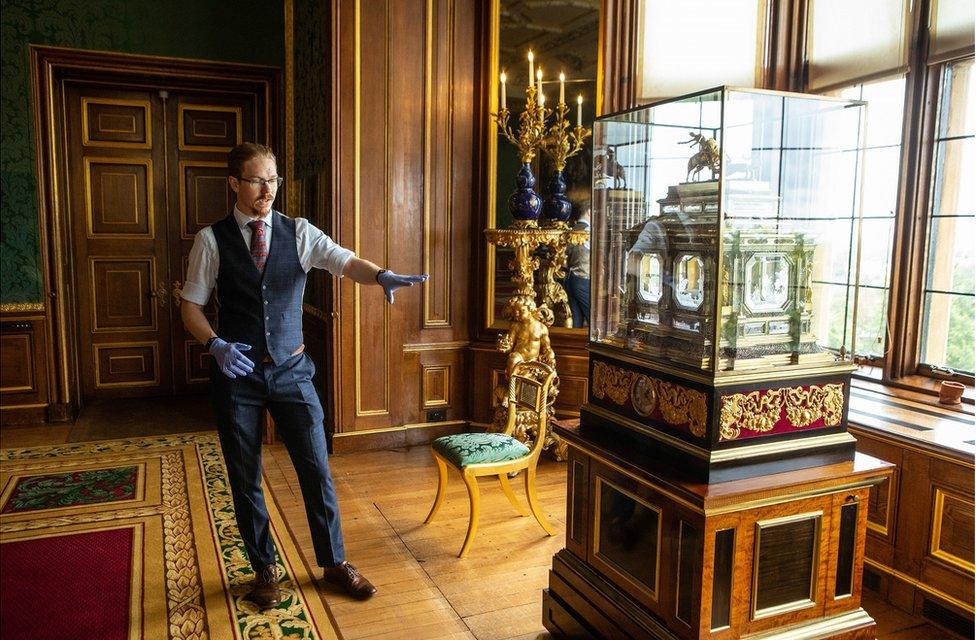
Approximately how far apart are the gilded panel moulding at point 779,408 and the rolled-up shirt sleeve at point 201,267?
5.65 ft

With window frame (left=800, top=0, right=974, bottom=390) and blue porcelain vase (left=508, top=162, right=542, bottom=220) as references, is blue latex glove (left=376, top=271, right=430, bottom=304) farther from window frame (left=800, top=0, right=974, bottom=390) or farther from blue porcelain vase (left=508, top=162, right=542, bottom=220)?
window frame (left=800, top=0, right=974, bottom=390)

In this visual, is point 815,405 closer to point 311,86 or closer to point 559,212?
point 559,212

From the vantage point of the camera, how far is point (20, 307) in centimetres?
507

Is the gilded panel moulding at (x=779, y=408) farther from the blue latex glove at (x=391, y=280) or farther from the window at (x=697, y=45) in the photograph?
the window at (x=697, y=45)

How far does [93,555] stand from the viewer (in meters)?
3.05

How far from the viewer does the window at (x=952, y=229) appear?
123 inches

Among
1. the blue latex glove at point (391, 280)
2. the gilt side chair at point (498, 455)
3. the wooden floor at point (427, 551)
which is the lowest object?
the wooden floor at point (427, 551)

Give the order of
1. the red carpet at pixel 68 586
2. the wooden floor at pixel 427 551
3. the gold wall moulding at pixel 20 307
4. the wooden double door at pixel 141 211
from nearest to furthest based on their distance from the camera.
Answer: the red carpet at pixel 68 586
the wooden floor at pixel 427 551
the gold wall moulding at pixel 20 307
the wooden double door at pixel 141 211

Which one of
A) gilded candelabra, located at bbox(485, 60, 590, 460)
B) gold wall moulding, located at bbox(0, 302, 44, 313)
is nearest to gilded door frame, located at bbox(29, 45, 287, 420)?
gold wall moulding, located at bbox(0, 302, 44, 313)

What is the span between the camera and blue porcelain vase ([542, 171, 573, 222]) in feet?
13.9

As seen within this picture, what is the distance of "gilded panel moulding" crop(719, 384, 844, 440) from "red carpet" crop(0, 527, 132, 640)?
204cm

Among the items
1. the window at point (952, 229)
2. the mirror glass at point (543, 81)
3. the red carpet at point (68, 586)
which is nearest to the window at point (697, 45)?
the mirror glass at point (543, 81)

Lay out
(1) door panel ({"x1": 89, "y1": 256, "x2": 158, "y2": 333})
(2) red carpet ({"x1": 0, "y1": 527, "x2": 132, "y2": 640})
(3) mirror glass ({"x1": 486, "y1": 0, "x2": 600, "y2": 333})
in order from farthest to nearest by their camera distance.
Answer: (1) door panel ({"x1": 89, "y1": 256, "x2": 158, "y2": 333}) → (3) mirror glass ({"x1": 486, "y1": 0, "x2": 600, "y2": 333}) → (2) red carpet ({"x1": 0, "y1": 527, "x2": 132, "y2": 640})

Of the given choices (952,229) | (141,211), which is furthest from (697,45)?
(141,211)
